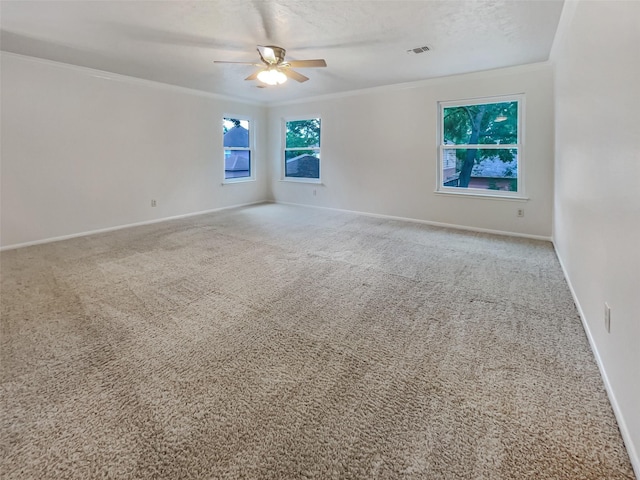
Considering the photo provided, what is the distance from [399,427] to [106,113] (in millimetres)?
5762

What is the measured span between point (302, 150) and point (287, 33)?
4.13 metres

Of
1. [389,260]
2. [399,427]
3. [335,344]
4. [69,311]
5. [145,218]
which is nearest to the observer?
[399,427]

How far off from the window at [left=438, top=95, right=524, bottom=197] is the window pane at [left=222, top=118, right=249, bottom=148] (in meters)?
4.23

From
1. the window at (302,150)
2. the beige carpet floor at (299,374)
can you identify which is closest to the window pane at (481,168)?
the beige carpet floor at (299,374)

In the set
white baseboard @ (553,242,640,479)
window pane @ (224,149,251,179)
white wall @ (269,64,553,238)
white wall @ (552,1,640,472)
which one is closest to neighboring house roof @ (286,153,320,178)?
white wall @ (269,64,553,238)

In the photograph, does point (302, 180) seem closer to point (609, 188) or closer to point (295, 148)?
Result: point (295, 148)

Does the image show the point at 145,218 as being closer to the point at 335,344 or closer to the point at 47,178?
the point at 47,178

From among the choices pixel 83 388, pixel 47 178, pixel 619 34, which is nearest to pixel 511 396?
pixel 619 34

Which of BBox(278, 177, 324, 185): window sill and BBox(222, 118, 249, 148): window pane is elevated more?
BBox(222, 118, 249, 148): window pane

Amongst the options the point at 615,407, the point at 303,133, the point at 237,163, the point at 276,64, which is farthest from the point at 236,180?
the point at 615,407

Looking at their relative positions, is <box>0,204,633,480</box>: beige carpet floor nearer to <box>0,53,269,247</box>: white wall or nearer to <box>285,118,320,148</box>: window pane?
<box>0,53,269,247</box>: white wall

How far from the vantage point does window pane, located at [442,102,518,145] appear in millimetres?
4965

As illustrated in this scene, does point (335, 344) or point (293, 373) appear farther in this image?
point (335, 344)

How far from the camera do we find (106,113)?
5094 mm
